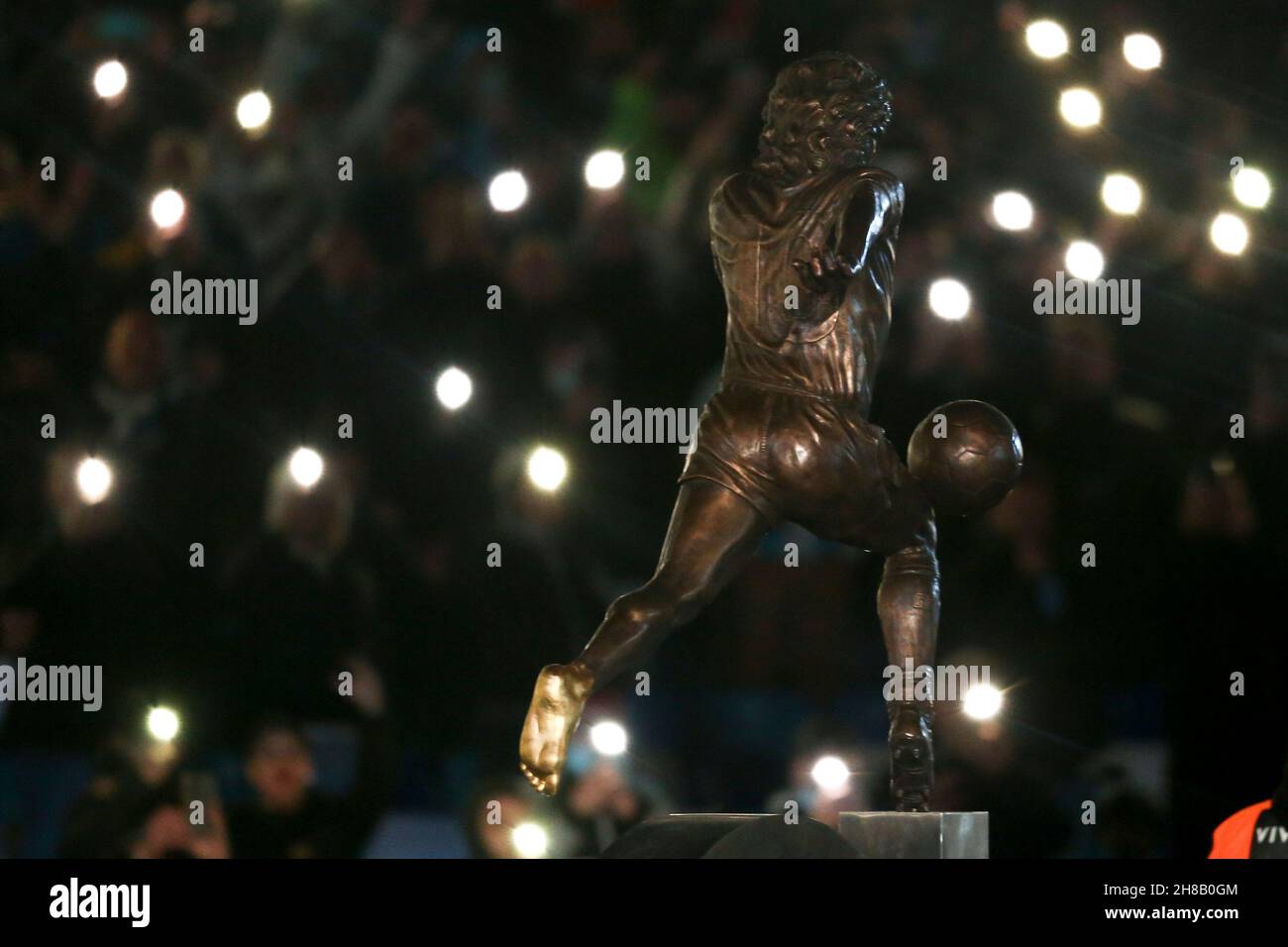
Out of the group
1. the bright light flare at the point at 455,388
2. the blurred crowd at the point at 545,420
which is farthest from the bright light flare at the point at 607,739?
the bright light flare at the point at 455,388

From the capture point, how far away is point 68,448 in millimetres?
6270

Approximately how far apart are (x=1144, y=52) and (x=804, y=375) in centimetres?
241

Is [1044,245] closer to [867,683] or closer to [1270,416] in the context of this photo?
[1270,416]

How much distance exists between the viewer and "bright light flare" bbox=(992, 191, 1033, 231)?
6203mm

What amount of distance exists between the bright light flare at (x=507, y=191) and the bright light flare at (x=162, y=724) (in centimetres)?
192

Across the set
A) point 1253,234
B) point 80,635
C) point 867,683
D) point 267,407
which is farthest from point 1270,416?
point 80,635

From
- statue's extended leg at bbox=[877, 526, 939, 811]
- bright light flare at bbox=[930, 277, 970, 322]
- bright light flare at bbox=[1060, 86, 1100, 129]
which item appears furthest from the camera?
bright light flare at bbox=[1060, 86, 1100, 129]

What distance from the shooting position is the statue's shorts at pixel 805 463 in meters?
4.36

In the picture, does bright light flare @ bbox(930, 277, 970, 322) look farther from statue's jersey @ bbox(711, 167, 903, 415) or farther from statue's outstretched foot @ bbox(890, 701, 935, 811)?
statue's outstretched foot @ bbox(890, 701, 935, 811)

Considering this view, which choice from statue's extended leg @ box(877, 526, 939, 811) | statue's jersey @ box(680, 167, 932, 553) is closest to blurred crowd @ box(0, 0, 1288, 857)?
statue's extended leg @ box(877, 526, 939, 811)

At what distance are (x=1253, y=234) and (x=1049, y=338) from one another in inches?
29.2

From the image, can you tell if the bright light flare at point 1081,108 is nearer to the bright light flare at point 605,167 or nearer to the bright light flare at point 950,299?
the bright light flare at point 950,299

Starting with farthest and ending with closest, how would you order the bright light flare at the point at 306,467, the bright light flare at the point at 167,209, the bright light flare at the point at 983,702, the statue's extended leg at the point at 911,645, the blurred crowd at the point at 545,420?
the bright light flare at the point at 167,209 < the bright light flare at the point at 306,467 < the blurred crowd at the point at 545,420 < the bright light flare at the point at 983,702 < the statue's extended leg at the point at 911,645

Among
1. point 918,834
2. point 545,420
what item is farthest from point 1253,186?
point 918,834
